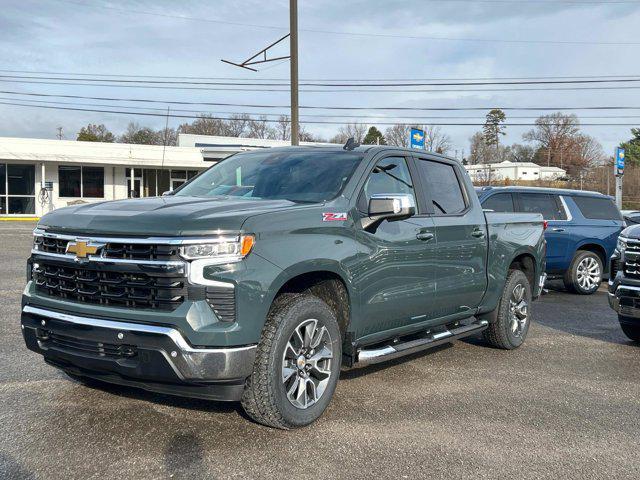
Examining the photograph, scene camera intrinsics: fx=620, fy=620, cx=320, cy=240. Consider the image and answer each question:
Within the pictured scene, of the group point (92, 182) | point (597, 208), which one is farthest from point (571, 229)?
point (92, 182)

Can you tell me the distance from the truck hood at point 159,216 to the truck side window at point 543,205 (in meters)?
7.52

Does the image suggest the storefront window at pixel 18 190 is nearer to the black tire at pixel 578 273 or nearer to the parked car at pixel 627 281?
the black tire at pixel 578 273

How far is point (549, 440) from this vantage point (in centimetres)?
412

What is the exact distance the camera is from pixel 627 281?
21.7ft

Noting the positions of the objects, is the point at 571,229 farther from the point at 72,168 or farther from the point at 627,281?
the point at 72,168

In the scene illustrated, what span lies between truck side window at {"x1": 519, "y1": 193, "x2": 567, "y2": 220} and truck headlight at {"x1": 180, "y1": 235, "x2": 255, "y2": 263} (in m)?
8.21

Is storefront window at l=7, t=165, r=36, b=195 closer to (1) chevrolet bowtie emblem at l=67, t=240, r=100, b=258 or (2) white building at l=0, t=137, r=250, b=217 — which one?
(2) white building at l=0, t=137, r=250, b=217

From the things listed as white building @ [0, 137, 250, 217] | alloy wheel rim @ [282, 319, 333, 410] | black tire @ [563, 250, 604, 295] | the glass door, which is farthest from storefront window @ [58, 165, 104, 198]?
alloy wheel rim @ [282, 319, 333, 410]

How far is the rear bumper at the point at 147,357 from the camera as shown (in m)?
3.60

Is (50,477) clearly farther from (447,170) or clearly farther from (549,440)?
(447,170)

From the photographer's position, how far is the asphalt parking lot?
11.8 ft

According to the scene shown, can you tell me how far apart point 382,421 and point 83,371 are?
2.06 m

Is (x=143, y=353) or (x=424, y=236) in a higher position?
(x=424, y=236)

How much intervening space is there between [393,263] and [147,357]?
209 centimetres
